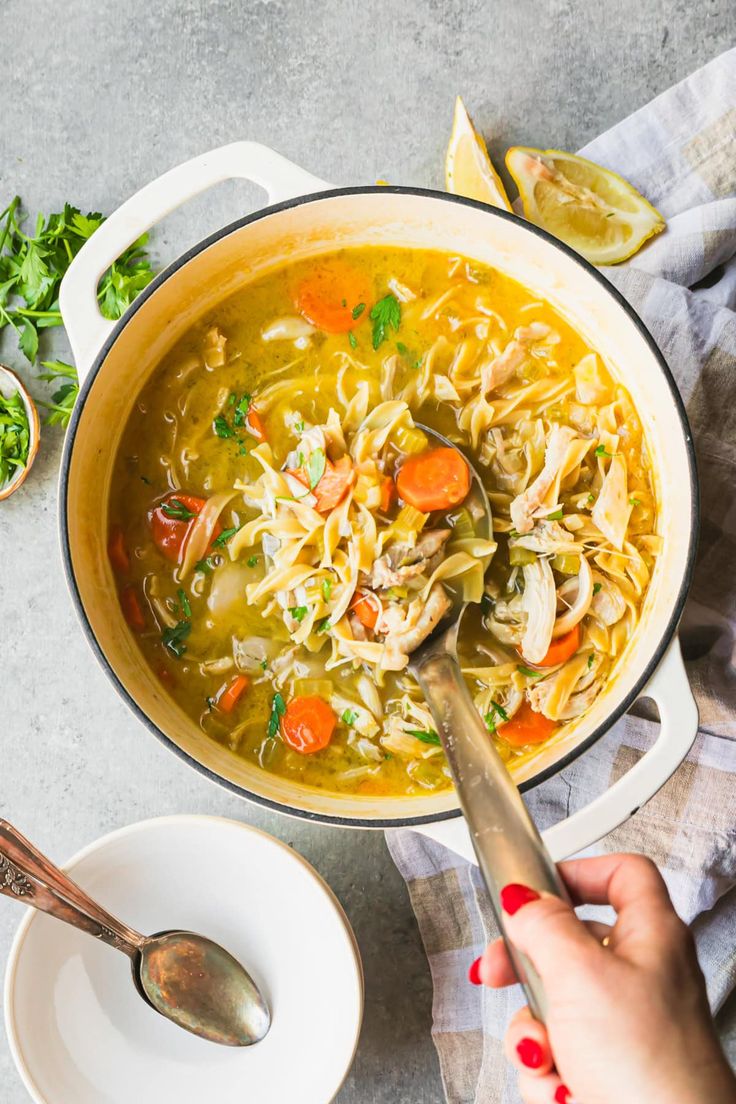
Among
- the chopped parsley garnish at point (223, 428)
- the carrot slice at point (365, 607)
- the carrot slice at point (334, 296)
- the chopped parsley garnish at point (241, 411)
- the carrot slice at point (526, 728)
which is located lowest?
the carrot slice at point (526, 728)

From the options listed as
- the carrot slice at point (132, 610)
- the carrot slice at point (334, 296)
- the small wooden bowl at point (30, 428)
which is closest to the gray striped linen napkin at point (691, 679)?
the carrot slice at point (334, 296)

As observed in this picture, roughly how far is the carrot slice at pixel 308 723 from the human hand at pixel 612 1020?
1.32 metres

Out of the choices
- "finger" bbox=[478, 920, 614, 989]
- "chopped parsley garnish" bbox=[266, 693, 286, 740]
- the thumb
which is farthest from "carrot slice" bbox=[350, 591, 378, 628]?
the thumb

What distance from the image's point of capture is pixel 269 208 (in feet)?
10.6

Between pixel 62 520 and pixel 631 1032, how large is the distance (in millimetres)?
2277

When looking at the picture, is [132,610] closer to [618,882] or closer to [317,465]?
[317,465]

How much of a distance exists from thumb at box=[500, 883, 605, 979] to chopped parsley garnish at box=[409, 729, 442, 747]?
1.23 m

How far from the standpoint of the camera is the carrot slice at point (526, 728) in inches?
136

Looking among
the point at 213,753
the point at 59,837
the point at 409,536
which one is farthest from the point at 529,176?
the point at 59,837

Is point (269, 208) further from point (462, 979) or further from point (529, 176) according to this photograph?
point (462, 979)

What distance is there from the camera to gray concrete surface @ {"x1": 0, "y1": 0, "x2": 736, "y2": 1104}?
3939 millimetres

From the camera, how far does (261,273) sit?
3607 millimetres

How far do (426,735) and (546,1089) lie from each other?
1.36m

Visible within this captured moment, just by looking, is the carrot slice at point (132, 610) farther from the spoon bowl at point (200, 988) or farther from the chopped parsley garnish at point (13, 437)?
the spoon bowl at point (200, 988)
